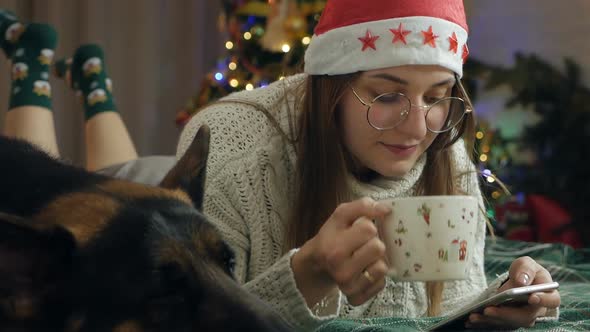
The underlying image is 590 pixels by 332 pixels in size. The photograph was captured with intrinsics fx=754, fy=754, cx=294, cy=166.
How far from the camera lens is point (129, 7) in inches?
164

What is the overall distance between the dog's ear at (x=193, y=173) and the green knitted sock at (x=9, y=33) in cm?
154

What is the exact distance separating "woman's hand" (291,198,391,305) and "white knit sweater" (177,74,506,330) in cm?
22

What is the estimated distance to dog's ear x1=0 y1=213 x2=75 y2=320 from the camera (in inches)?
30.8

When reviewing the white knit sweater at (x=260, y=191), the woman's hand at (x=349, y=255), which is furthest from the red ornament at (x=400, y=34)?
the woman's hand at (x=349, y=255)

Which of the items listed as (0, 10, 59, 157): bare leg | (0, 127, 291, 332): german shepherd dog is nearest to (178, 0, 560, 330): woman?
(0, 127, 291, 332): german shepherd dog

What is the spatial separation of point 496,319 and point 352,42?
57 centimetres

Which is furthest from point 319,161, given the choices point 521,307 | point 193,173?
point 521,307

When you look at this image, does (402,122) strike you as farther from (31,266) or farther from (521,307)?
(31,266)

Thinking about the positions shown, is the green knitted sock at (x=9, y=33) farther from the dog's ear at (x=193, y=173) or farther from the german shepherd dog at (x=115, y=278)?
the german shepherd dog at (x=115, y=278)

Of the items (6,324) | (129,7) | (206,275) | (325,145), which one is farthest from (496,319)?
(129,7)

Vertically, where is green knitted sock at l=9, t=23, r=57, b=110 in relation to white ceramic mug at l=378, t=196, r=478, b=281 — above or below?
above

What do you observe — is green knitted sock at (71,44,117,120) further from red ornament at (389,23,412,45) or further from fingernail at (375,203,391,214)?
fingernail at (375,203,391,214)

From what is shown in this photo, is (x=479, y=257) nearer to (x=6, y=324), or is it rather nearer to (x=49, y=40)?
(x=6, y=324)

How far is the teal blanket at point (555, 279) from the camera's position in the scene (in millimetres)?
1010
